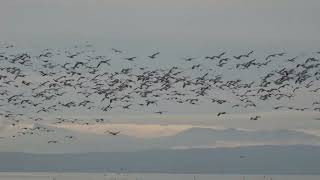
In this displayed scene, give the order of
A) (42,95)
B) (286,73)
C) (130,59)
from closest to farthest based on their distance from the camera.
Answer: (130,59)
(286,73)
(42,95)

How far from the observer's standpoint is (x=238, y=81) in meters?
60.8

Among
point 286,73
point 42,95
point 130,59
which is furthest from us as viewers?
point 42,95

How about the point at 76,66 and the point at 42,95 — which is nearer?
the point at 76,66

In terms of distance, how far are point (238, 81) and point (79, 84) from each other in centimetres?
1189

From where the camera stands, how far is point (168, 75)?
59.8 m

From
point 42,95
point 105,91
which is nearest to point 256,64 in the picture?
point 105,91

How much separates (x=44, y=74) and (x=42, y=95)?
4.60 meters

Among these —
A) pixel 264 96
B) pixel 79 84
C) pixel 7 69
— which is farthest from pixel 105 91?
pixel 264 96

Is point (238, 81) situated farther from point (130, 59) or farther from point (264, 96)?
point (130, 59)

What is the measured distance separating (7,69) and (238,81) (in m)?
17.4

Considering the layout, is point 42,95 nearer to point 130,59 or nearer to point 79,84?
point 79,84

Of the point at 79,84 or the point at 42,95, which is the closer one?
the point at 79,84

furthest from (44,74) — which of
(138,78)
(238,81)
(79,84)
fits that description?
(238,81)

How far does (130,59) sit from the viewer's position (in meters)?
54.2
